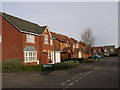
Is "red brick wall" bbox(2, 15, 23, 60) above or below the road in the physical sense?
above

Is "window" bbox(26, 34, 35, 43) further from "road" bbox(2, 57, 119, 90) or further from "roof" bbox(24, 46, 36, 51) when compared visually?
"road" bbox(2, 57, 119, 90)

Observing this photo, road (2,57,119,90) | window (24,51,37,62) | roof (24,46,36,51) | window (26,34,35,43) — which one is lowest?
road (2,57,119,90)

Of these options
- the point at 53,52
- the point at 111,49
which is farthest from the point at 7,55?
the point at 111,49

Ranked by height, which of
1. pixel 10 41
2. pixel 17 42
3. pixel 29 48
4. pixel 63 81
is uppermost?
pixel 10 41

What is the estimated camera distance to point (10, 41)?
23.0 meters

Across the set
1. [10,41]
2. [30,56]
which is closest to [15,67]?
[30,56]

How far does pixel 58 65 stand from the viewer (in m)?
20.2

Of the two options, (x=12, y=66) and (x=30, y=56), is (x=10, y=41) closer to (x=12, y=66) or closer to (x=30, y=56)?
(x=30, y=56)

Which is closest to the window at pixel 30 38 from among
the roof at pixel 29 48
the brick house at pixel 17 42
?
the brick house at pixel 17 42

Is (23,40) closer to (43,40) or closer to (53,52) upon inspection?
→ (43,40)

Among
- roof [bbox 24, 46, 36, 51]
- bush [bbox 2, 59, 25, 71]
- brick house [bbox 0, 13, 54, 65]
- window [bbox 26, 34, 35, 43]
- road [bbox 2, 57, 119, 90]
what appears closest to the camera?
road [bbox 2, 57, 119, 90]

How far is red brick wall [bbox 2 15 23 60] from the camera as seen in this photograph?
73.9ft

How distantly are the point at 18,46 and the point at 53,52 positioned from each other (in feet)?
32.9

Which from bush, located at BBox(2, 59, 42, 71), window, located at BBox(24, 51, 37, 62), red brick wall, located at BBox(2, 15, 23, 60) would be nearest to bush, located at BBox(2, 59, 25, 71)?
bush, located at BBox(2, 59, 42, 71)
